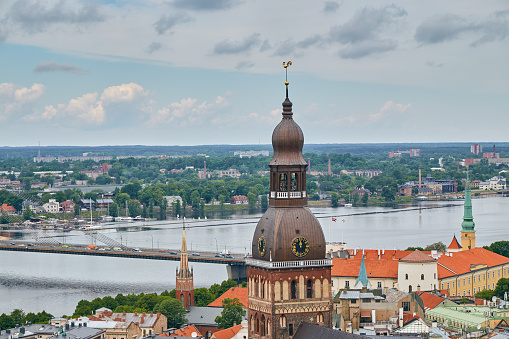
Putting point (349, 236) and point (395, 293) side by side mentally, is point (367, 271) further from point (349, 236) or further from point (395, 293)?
point (349, 236)

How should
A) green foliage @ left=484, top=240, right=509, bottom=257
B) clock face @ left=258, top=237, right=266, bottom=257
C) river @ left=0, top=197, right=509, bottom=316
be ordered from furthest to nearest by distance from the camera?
green foliage @ left=484, top=240, right=509, bottom=257, river @ left=0, top=197, right=509, bottom=316, clock face @ left=258, top=237, right=266, bottom=257

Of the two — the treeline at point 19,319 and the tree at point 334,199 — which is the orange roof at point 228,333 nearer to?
the treeline at point 19,319

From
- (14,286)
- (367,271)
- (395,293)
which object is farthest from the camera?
(14,286)

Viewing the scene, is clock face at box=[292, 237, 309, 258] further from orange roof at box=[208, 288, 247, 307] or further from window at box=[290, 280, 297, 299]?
orange roof at box=[208, 288, 247, 307]

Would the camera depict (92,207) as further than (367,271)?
Yes

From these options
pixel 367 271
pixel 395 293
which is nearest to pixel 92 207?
pixel 367 271

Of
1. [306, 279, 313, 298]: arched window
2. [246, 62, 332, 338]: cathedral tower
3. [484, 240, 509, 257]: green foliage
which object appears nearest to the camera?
[246, 62, 332, 338]: cathedral tower

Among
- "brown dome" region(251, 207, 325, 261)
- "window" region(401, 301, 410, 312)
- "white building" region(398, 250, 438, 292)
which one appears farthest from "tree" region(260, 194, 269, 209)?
"brown dome" region(251, 207, 325, 261)
